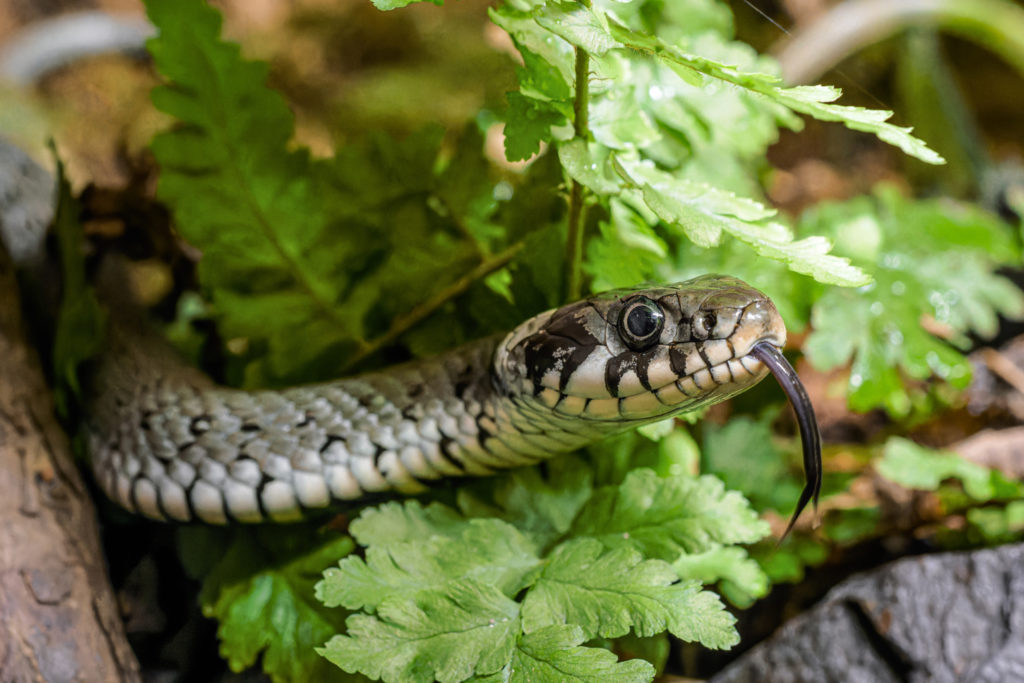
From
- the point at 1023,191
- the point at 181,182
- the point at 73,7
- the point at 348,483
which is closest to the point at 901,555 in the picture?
the point at 348,483

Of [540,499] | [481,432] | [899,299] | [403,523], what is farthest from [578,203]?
[899,299]

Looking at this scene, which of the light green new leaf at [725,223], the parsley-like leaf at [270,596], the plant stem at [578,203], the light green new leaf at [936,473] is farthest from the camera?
the light green new leaf at [936,473]

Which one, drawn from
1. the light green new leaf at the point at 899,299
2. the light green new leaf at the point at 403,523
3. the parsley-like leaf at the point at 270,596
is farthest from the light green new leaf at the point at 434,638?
the light green new leaf at the point at 899,299

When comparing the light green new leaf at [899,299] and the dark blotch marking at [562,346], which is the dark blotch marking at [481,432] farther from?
the light green new leaf at [899,299]

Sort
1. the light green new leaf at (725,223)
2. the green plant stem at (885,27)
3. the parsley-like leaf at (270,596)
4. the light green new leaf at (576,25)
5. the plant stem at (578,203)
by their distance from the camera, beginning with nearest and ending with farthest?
the light green new leaf at (576,25), the light green new leaf at (725,223), the plant stem at (578,203), the parsley-like leaf at (270,596), the green plant stem at (885,27)

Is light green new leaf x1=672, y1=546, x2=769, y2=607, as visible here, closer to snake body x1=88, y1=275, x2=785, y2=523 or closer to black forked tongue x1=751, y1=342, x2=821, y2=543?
black forked tongue x1=751, y1=342, x2=821, y2=543

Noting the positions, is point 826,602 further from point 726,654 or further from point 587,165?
point 587,165

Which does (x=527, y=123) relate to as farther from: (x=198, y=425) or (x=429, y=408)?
(x=198, y=425)
